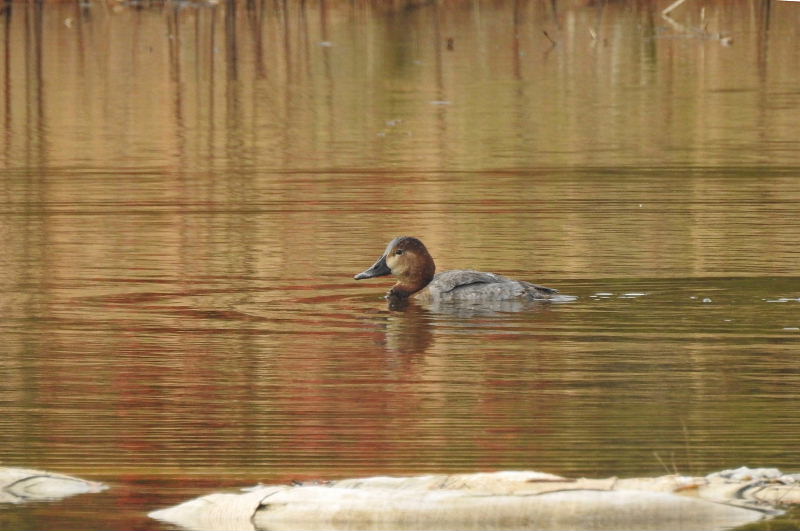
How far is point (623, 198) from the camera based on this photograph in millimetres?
16344

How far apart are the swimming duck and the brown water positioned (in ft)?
0.79

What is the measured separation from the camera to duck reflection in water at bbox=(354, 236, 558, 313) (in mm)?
11133

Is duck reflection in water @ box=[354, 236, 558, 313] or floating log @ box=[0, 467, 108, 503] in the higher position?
duck reflection in water @ box=[354, 236, 558, 313]

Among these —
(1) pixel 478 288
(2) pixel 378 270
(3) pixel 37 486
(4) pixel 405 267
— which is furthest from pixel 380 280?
(3) pixel 37 486

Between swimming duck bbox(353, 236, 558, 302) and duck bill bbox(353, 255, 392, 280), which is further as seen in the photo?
duck bill bbox(353, 255, 392, 280)

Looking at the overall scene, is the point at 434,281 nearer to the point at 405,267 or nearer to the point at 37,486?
the point at 405,267

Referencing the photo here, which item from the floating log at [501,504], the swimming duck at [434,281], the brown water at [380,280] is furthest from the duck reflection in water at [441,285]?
the floating log at [501,504]

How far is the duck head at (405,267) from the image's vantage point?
38.6 feet

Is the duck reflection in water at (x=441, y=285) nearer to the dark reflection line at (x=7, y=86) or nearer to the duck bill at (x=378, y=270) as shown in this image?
the duck bill at (x=378, y=270)

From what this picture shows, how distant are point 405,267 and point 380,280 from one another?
1.26m

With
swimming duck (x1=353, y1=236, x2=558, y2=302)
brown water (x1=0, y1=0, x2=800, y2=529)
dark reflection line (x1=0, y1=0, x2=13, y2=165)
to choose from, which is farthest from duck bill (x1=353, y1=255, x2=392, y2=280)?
dark reflection line (x1=0, y1=0, x2=13, y2=165)

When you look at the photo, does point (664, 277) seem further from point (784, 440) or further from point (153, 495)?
point (153, 495)

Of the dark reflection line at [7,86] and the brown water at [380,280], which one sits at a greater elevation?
the dark reflection line at [7,86]

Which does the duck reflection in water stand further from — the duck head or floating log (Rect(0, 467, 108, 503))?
floating log (Rect(0, 467, 108, 503))
